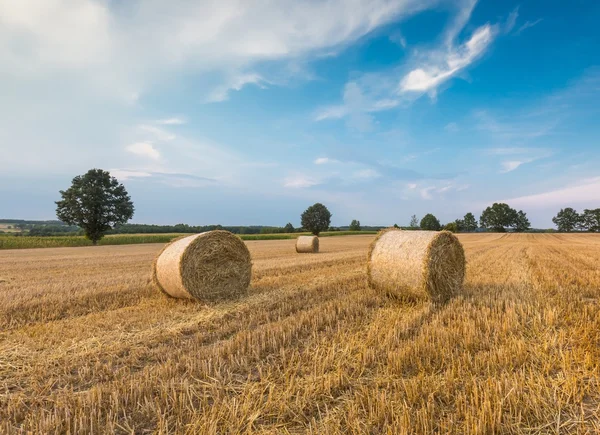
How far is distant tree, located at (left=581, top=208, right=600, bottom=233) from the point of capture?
92.1 meters

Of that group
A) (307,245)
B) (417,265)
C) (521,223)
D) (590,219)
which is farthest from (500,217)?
(417,265)

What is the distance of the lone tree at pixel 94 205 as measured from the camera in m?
38.3

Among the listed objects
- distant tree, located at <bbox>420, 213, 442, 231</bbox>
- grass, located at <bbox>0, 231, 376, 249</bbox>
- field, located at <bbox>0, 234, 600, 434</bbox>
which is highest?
distant tree, located at <bbox>420, 213, 442, 231</bbox>

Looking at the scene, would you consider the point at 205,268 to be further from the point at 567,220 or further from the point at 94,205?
the point at 567,220

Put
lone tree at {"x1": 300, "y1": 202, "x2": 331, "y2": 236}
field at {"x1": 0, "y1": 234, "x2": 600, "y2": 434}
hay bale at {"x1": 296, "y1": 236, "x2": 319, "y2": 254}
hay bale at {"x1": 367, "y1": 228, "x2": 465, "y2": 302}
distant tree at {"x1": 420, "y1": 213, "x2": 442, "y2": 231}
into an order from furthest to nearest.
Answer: distant tree at {"x1": 420, "y1": 213, "x2": 442, "y2": 231}, lone tree at {"x1": 300, "y1": 202, "x2": 331, "y2": 236}, hay bale at {"x1": 296, "y1": 236, "x2": 319, "y2": 254}, hay bale at {"x1": 367, "y1": 228, "x2": 465, "y2": 302}, field at {"x1": 0, "y1": 234, "x2": 600, "y2": 434}

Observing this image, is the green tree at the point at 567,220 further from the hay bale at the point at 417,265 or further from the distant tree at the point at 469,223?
the hay bale at the point at 417,265

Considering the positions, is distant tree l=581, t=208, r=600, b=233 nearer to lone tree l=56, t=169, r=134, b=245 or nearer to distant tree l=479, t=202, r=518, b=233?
distant tree l=479, t=202, r=518, b=233

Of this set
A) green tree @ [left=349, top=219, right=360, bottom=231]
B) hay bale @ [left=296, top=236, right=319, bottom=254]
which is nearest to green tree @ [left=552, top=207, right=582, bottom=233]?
green tree @ [left=349, top=219, right=360, bottom=231]

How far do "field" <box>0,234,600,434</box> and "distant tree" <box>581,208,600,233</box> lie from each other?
371ft

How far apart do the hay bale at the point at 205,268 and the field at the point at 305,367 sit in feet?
2.24

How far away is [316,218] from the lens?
68.1m

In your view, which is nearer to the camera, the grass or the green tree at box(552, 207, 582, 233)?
the grass

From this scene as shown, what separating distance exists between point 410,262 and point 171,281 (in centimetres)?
500

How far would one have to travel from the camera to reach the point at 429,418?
251cm
